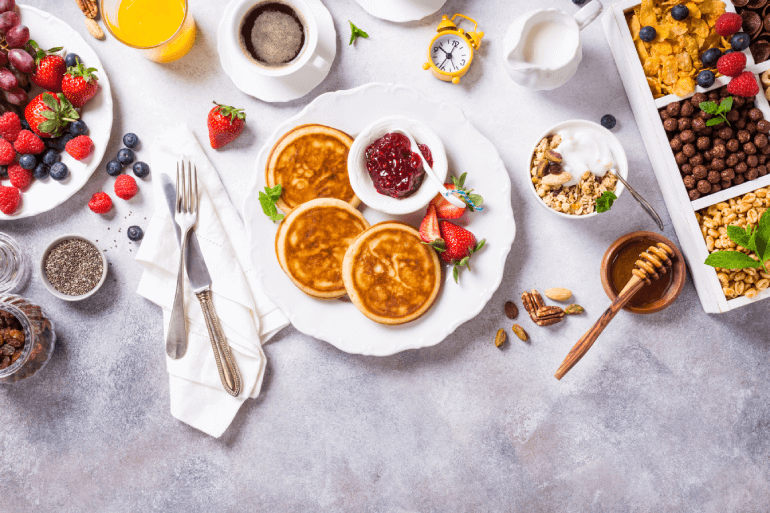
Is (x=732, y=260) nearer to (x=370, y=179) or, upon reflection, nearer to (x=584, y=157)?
(x=584, y=157)

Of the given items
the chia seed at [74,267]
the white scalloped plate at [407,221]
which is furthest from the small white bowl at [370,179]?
the chia seed at [74,267]

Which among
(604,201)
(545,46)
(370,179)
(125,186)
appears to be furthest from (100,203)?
(604,201)

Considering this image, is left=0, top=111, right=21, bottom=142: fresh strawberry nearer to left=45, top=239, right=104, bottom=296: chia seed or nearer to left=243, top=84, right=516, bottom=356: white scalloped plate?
left=45, top=239, right=104, bottom=296: chia seed

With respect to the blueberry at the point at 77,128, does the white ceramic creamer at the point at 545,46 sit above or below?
below

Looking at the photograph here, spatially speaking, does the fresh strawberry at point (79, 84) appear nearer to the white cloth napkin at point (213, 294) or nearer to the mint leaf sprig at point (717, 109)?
the white cloth napkin at point (213, 294)

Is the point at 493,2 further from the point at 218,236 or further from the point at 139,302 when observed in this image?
the point at 139,302

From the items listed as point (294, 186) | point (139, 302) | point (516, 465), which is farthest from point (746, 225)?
point (139, 302)

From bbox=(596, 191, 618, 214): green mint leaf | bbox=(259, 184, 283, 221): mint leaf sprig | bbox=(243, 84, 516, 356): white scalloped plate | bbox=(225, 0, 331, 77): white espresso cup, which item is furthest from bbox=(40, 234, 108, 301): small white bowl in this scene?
bbox=(596, 191, 618, 214): green mint leaf
